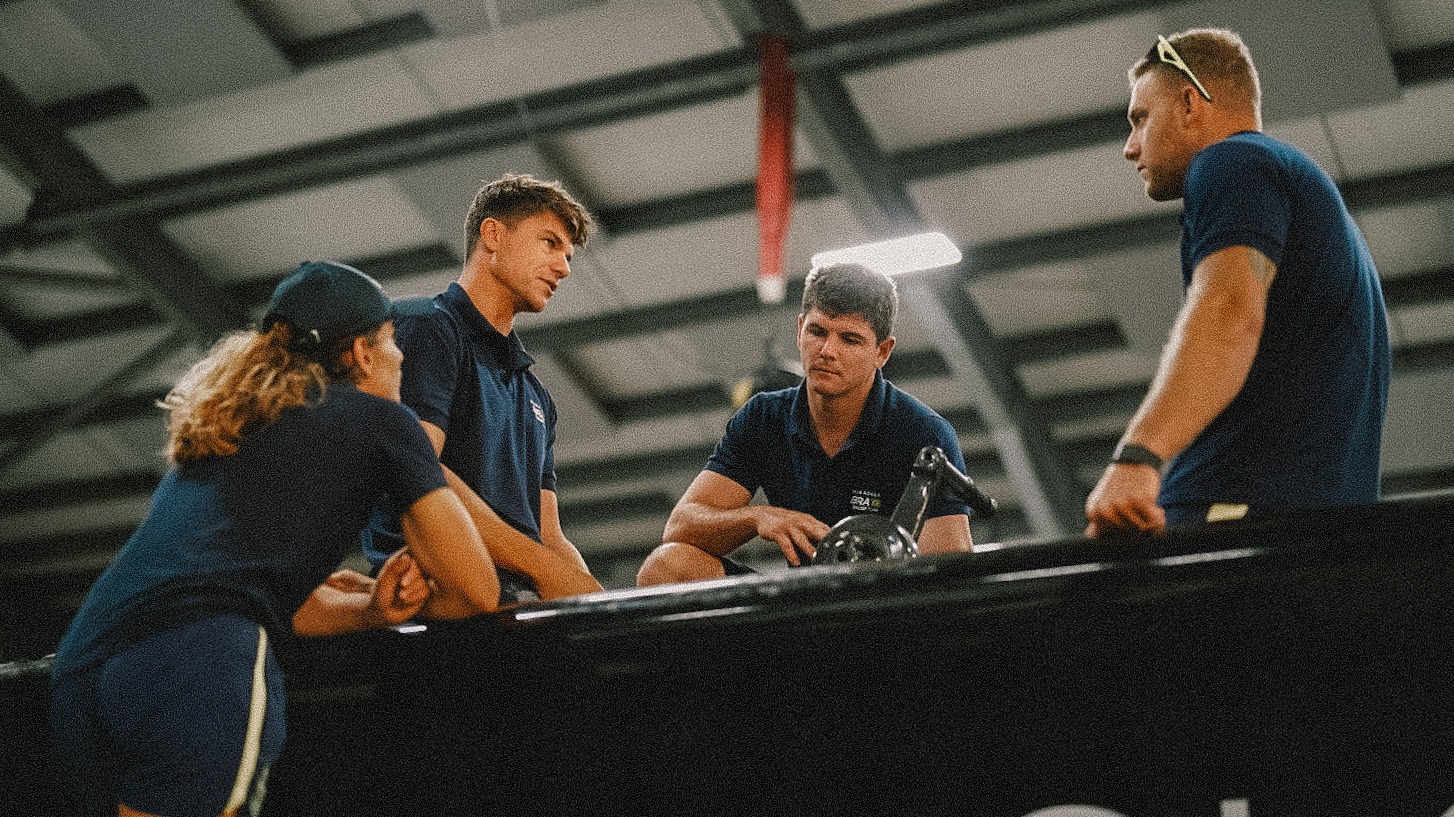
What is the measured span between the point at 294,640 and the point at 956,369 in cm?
624

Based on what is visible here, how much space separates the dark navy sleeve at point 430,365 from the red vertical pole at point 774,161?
2747 mm

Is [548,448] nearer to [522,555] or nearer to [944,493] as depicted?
[522,555]

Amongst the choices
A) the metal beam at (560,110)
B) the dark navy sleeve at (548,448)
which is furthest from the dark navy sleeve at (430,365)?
the metal beam at (560,110)

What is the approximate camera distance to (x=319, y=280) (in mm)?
1705

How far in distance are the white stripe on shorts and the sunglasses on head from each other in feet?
4.93

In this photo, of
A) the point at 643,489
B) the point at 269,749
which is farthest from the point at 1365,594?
the point at 643,489

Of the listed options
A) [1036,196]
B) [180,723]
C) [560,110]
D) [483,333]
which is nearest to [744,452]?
[483,333]

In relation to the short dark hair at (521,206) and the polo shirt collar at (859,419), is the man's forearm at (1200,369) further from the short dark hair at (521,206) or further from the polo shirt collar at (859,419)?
the short dark hair at (521,206)

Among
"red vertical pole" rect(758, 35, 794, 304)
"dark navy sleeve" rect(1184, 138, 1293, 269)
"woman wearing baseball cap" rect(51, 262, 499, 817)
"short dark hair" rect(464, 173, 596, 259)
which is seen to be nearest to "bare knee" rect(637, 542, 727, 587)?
"short dark hair" rect(464, 173, 596, 259)

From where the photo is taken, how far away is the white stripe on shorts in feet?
4.63

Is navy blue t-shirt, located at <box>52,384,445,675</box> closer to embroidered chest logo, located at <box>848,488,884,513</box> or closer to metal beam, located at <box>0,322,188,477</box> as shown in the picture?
embroidered chest logo, located at <box>848,488,884,513</box>

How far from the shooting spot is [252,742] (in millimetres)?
1418

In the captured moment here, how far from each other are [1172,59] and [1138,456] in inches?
30.6

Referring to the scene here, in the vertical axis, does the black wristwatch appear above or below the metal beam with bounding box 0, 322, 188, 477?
below
